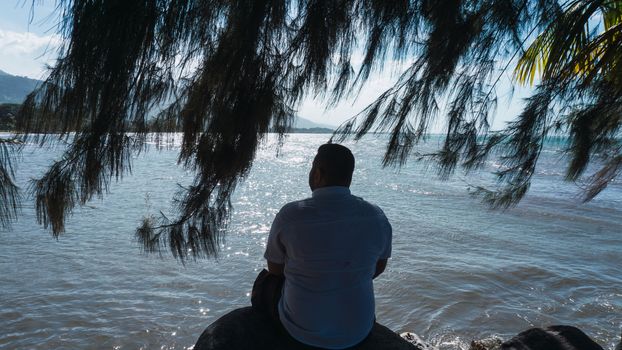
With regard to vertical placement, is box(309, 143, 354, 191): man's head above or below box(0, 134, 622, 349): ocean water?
above

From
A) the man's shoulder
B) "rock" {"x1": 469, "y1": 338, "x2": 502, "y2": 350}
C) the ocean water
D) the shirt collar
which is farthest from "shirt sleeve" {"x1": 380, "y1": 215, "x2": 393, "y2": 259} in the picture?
"rock" {"x1": 469, "y1": 338, "x2": 502, "y2": 350}

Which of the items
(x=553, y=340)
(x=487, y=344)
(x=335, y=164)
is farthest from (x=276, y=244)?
(x=487, y=344)

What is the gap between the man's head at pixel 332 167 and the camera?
190 centimetres

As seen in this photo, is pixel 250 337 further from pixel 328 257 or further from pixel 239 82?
pixel 239 82

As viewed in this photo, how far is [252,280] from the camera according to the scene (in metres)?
6.11

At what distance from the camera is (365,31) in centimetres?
228

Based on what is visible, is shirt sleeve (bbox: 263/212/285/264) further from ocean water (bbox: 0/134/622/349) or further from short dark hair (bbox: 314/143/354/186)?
ocean water (bbox: 0/134/622/349)

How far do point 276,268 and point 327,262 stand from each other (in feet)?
0.92

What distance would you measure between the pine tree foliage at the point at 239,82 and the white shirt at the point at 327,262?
18.4 inches

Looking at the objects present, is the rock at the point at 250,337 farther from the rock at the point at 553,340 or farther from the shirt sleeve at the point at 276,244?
the rock at the point at 553,340

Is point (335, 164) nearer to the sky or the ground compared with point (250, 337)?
nearer to the sky

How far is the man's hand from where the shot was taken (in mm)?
1938

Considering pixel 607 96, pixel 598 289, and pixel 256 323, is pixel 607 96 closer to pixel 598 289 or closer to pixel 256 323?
pixel 256 323

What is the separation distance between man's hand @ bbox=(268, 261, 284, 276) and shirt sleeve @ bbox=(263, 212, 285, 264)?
2cm
